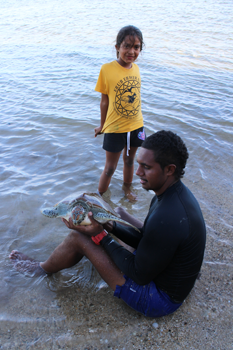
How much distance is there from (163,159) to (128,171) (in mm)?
1837

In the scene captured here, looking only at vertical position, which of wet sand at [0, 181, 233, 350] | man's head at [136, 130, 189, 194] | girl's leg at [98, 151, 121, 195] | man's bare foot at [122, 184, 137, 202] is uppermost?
man's head at [136, 130, 189, 194]

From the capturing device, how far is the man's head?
1.60 meters

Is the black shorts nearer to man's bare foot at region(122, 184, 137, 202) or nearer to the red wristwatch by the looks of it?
man's bare foot at region(122, 184, 137, 202)

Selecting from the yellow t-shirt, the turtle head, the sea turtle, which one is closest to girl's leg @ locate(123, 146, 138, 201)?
the yellow t-shirt

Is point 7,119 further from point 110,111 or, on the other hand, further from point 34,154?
point 110,111

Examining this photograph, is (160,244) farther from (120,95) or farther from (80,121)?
(80,121)

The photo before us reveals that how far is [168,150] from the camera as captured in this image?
1.60 metres

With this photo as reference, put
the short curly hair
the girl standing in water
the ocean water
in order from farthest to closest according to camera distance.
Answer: the ocean water → the girl standing in water → the short curly hair

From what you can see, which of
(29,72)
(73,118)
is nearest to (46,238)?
(73,118)

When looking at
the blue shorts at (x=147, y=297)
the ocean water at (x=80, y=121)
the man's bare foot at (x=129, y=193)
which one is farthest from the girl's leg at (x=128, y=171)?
the blue shorts at (x=147, y=297)

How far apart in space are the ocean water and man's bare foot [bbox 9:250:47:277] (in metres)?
0.07

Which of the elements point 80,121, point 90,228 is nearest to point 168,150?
point 90,228

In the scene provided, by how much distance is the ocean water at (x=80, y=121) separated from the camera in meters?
2.77

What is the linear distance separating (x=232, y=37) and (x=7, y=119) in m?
10.5
